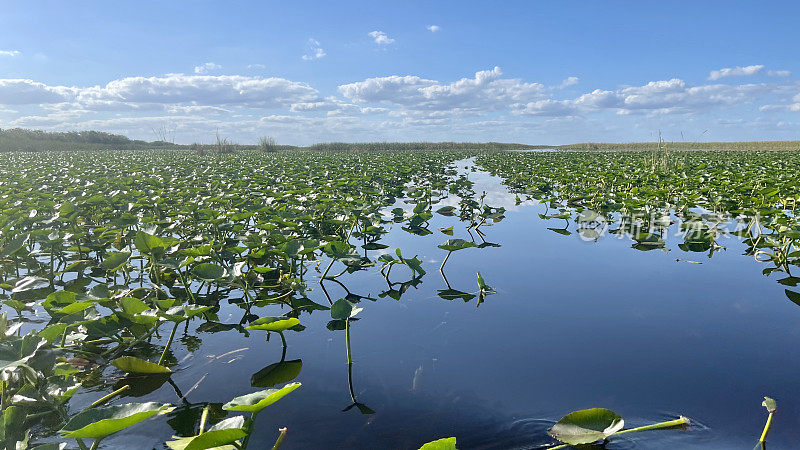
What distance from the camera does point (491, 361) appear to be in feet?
7.02

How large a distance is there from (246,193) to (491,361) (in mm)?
5735

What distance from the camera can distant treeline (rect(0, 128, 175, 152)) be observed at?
40844 mm

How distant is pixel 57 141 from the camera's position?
46.5 meters

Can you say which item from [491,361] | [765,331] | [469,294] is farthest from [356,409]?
[765,331]

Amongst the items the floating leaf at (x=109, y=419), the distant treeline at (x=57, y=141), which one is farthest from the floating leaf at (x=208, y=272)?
the distant treeline at (x=57, y=141)

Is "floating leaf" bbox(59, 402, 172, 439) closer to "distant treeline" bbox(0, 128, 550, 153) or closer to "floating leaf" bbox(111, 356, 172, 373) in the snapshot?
"floating leaf" bbox(111, 356, 172, 373)

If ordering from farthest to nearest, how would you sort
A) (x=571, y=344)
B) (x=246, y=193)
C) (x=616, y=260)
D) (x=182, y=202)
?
(x=246, y=193)
(x=182, y=202)
(x=616, y=260)
(x=571, y=344)

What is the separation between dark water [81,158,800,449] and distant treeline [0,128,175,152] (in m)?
50.2

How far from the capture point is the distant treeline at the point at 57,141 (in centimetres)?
4084

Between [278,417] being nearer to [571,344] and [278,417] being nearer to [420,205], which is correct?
[571,344]

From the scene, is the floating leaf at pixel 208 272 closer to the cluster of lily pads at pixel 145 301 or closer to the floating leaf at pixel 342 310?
the cluster of lily pads at pixel 145 301

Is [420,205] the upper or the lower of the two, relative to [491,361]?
upper

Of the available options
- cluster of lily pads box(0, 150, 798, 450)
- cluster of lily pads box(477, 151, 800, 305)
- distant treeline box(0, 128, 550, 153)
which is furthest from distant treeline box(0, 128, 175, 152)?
cluster of lily pads box(477, 151, 800, 305)

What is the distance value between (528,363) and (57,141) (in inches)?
2327
